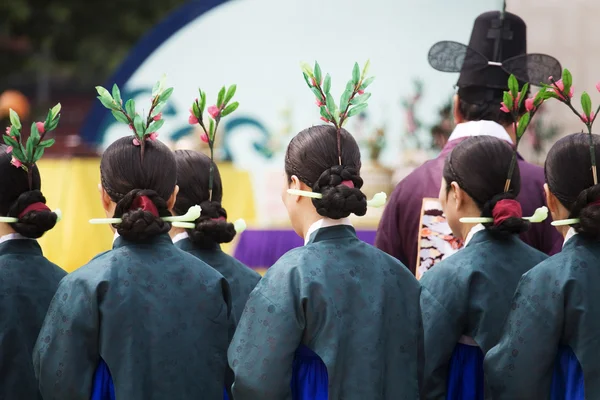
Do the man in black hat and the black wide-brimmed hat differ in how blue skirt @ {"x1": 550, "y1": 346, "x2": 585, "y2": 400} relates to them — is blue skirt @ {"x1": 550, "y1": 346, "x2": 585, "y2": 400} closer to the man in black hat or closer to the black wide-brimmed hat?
the man in black hat

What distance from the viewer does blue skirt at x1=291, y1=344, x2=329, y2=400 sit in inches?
109

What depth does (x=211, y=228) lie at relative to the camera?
11.0ft

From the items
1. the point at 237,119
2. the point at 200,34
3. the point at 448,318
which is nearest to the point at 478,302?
the point at 448,318

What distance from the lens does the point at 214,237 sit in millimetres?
3402

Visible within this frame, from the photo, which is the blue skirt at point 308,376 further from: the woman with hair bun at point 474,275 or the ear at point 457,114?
the ear at point 457,114

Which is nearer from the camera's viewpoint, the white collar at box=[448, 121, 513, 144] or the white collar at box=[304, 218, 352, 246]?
the white collar at box=[304, 218, 352, 246]

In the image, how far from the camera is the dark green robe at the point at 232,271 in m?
3.42

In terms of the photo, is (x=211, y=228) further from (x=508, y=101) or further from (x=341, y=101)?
(x=508, y=101)

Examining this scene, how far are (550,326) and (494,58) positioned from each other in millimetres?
1461

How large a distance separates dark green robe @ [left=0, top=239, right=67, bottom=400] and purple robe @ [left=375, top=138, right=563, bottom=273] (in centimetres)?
129

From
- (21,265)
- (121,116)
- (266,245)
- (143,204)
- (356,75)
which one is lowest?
(266,245)

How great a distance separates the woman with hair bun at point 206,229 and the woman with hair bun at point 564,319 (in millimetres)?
909

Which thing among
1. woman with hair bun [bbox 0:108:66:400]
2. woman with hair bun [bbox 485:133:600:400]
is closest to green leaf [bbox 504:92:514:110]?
woman with hair bun [bbox 485:133:600:400]

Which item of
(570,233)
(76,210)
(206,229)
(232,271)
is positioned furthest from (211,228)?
(76,210)
